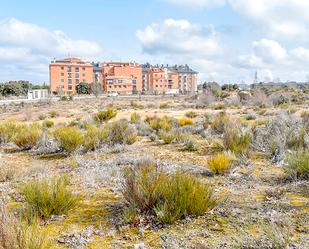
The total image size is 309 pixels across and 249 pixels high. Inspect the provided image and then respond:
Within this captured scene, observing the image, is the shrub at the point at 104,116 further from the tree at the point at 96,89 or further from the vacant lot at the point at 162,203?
the tree at the point at 96,89

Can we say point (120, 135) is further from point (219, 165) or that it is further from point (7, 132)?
point (219, 165)

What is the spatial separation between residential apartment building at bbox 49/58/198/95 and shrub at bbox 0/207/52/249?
3800 inches

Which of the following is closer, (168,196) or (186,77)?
(168,196)

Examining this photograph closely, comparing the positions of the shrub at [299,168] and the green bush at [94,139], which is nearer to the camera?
the shrub at [299,168]

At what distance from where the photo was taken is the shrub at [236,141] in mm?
8531

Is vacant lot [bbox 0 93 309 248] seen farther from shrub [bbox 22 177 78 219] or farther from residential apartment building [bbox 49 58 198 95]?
residential apartment building [bbox 49 58 198 95]

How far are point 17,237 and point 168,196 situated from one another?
187 cm

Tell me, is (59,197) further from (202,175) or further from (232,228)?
(202,175)

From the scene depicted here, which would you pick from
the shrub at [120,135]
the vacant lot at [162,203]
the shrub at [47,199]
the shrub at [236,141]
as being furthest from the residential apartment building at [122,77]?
the shrub at [47,199]

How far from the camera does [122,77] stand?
11212 centimetres

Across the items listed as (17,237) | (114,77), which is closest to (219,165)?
(17,237)

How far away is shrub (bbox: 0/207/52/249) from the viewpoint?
302cm

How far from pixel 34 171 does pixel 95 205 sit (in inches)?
105

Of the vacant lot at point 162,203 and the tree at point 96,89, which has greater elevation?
the tree at point 96,89
